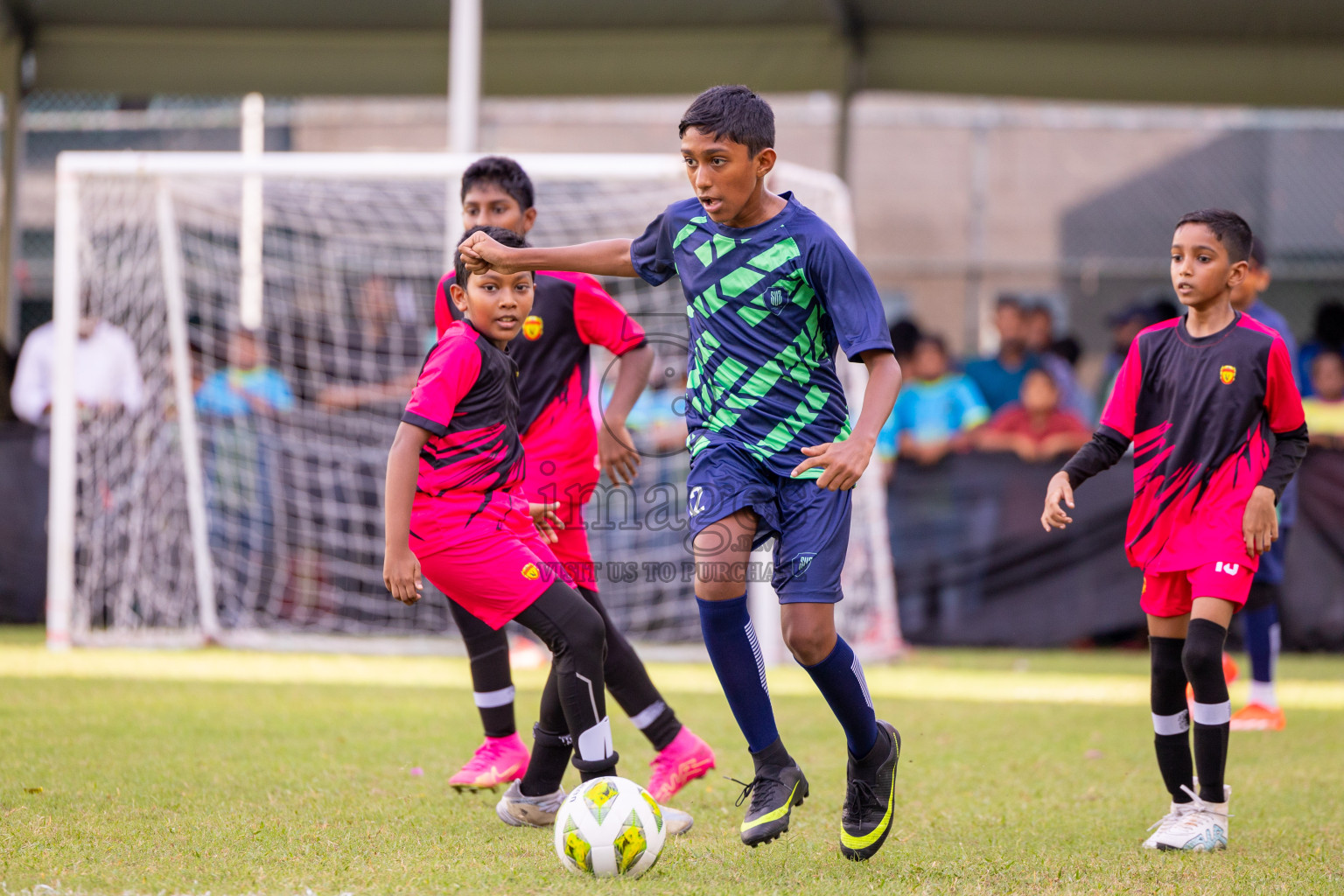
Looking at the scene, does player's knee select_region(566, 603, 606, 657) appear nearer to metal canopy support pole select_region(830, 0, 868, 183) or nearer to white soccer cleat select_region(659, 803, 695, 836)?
white soccer cleat select_region(659, 803, 695, 836)

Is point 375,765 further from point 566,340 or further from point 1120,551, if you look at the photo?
point 1120,551

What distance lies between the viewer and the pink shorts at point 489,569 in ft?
11.9

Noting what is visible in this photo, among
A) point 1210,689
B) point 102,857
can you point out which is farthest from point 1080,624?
point 102,857

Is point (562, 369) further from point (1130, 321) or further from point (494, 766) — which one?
point (1130, 321)

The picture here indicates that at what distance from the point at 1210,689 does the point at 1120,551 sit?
16.5 feet

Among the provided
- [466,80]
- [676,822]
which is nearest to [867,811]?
[676,822]

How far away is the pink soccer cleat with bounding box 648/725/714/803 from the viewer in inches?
156

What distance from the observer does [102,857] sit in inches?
124

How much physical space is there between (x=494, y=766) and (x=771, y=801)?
3.71ft

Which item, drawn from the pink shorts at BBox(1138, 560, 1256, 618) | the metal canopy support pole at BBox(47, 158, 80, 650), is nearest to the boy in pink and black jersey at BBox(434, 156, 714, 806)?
the pink shorts at BBox(1138, 560, 1256, 618)

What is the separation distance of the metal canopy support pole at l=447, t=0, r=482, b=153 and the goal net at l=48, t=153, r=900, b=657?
14.0 inches

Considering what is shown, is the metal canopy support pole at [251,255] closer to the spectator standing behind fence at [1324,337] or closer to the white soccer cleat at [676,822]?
the white soccer cleat at [676,822]

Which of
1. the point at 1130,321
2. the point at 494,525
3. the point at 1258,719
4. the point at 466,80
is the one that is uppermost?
the point at 466,80

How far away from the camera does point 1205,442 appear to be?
12.5 feet
